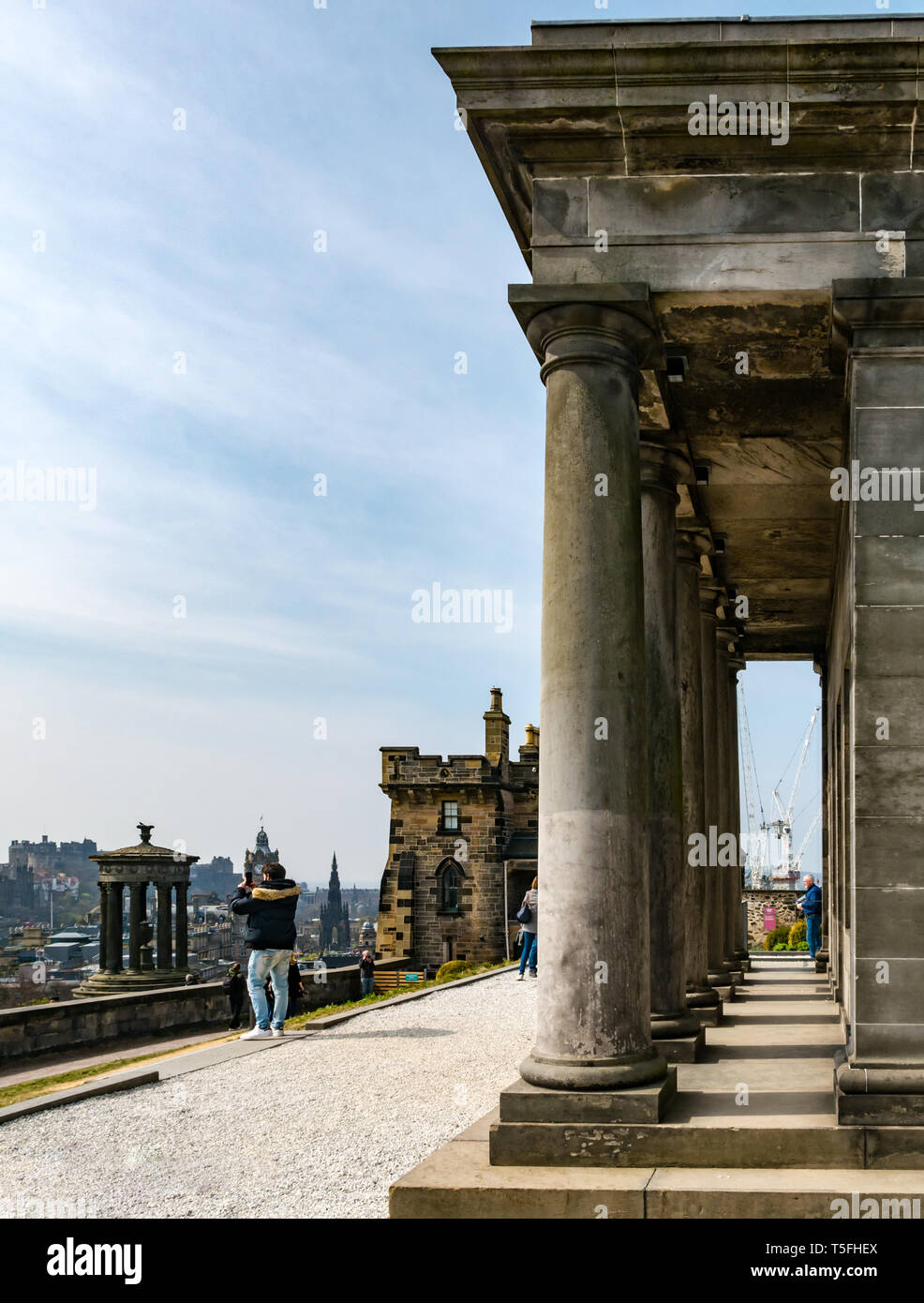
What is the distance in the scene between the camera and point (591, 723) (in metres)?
7.37

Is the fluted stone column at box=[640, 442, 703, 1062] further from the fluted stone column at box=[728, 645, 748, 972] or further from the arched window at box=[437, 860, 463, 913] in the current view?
the arched window at box=[437, 860, 463, 913]

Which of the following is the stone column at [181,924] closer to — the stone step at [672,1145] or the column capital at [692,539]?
the column capital at [692,539]

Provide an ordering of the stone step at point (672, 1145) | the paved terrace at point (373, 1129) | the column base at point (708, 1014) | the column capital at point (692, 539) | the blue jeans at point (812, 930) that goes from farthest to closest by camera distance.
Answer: the blue jeans at point (812, 930)
the column capital at point (692, 539)
the column base at point (708, 1014)
the stone step at point (672, 1145)
the paved terrace at point (373, 1129)

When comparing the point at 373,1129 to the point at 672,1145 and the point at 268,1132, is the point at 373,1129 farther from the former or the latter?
the point at 672,1145

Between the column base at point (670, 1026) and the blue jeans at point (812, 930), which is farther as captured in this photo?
the blue jeans at point (812, 930)

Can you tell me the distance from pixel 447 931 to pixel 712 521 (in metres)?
45.7

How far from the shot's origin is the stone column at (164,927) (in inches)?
1522

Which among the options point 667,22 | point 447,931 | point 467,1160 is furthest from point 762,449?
point 447,931

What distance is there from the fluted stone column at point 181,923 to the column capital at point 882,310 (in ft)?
115

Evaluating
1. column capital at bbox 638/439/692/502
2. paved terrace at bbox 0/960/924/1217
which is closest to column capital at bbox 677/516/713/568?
column capital at bbox 638/439/692/502

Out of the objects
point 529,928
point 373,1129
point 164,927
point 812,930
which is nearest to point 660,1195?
point 373,1129

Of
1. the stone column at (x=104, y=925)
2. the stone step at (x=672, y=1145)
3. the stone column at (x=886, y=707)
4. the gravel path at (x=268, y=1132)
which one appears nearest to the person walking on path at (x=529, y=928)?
the gravel path at (x=268, y=1132)

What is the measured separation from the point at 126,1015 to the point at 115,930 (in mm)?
15010
